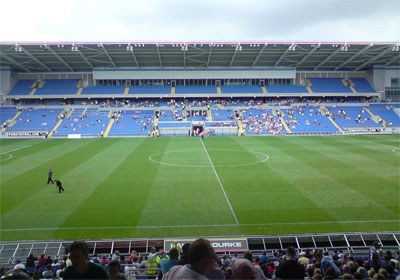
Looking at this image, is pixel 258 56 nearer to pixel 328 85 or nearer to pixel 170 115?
pixel 328 85

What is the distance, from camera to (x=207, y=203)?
66.7 ft

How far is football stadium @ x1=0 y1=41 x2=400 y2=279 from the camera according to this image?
15.8m

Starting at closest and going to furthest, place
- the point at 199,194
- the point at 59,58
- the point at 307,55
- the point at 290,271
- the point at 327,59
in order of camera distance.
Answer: the point at 290,271
the point at 199,194
the point at 59,58
the point at 307,55
the point at 327,59

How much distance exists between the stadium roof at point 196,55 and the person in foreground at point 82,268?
57.8m

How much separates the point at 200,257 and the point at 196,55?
210 ft

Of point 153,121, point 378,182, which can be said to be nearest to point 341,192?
point 378,182

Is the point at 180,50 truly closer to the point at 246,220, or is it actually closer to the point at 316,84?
the point at 316,84

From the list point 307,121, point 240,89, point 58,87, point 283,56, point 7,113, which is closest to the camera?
point 307,121

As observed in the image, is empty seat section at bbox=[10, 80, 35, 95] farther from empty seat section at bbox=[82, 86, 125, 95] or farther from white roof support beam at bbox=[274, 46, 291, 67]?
white roof support beam at bbox=[274, 46, 291, 67]

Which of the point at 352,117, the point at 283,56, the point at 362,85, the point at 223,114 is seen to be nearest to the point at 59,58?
the point at 223,114

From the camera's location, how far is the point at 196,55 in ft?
215

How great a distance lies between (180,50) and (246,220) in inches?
1936

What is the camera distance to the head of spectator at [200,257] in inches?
133

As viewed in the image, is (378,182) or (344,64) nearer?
(378,182)
